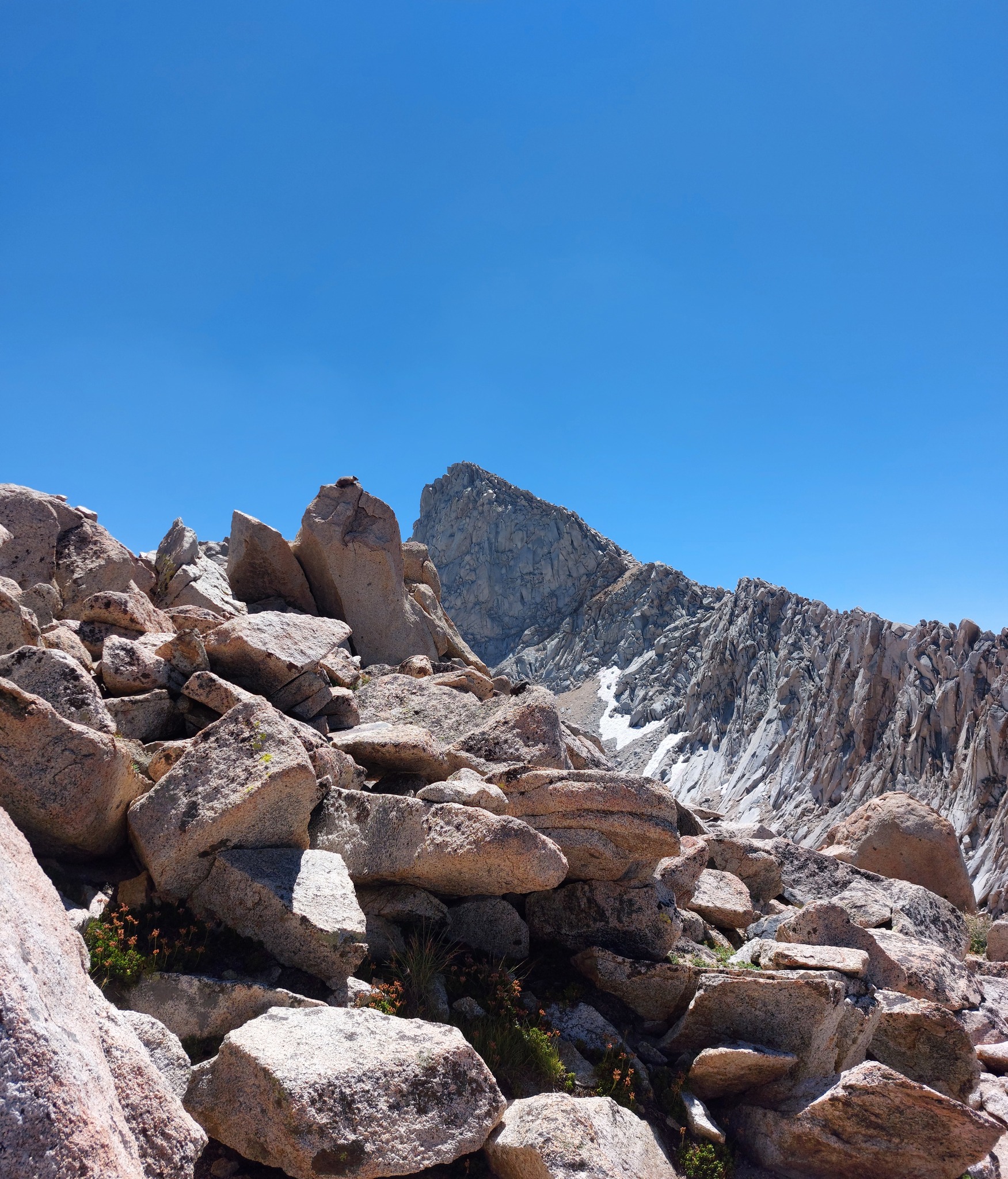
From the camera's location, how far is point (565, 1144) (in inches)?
187

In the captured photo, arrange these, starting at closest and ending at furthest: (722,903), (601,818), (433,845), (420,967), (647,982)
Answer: (420,967) < (433,845) < (647,982) < (601,818) < (722,903)

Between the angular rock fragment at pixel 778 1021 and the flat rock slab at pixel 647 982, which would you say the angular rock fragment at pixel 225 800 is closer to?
the flat rock slab at pixel 647 982

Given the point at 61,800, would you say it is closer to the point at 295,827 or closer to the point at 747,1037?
the point at 295,827

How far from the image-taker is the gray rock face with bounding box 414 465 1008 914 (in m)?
38.2

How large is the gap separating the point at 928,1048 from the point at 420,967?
5478mm

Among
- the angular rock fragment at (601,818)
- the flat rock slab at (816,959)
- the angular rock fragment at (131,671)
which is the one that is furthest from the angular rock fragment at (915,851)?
the angular rock fragment at (131,671)

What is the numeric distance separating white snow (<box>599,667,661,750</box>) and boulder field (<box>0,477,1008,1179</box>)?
102566 millimetres

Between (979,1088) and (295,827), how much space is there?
7725mm

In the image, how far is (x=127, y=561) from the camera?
12766mm

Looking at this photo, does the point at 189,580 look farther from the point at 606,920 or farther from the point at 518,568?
the point at 518,568

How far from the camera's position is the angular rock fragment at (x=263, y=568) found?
17594 mm

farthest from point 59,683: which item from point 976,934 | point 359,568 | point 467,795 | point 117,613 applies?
point 976,934

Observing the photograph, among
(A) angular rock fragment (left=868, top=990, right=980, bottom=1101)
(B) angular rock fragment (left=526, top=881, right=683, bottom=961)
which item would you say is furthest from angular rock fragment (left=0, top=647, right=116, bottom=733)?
(A) angular rock fragment (left=868, top=990, right=980, bottom=1101)

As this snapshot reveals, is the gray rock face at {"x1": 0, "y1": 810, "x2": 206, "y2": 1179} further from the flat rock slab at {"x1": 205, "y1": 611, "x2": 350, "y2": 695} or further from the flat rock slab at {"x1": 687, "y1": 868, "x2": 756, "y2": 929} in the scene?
the flat rock slab at {"x1": 687, "y1": 868, "x2": 756, "y2": 929}
